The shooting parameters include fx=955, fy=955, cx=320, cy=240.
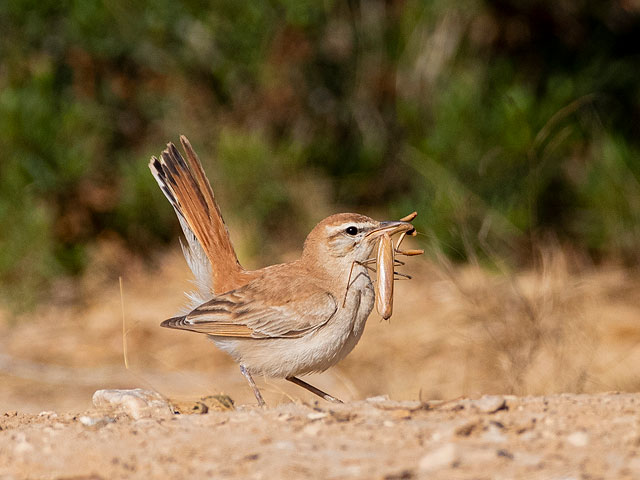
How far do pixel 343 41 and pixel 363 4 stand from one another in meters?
0.57

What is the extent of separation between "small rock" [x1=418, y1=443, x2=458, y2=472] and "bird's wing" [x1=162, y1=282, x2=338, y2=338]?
1849 millimetres

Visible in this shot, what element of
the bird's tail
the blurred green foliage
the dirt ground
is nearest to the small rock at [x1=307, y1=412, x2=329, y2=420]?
the dirt ground

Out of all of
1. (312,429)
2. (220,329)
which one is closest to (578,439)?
(312,429)

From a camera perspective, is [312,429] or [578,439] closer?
[578,439]

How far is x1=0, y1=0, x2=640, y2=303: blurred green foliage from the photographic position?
11438 millimetres

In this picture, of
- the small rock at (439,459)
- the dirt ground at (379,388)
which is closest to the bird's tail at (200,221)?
the dirt ground at (379,388)

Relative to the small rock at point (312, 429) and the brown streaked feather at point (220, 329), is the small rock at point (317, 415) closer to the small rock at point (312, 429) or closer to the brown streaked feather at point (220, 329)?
the small rock at point (312, 429)

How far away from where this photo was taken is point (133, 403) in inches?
201

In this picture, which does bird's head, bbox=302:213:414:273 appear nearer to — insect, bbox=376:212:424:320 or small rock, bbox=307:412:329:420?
insect, bbox=376:212:424:320

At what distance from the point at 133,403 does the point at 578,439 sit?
2374 millimetres

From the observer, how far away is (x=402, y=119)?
40.9 feet

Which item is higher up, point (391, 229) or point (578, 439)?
point (391, 229)

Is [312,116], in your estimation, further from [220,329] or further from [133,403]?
[133,403]

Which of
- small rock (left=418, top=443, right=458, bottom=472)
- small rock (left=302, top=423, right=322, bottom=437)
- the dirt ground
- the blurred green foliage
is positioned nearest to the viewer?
small rock (left=418, top=443, right=458, bottom=472)
